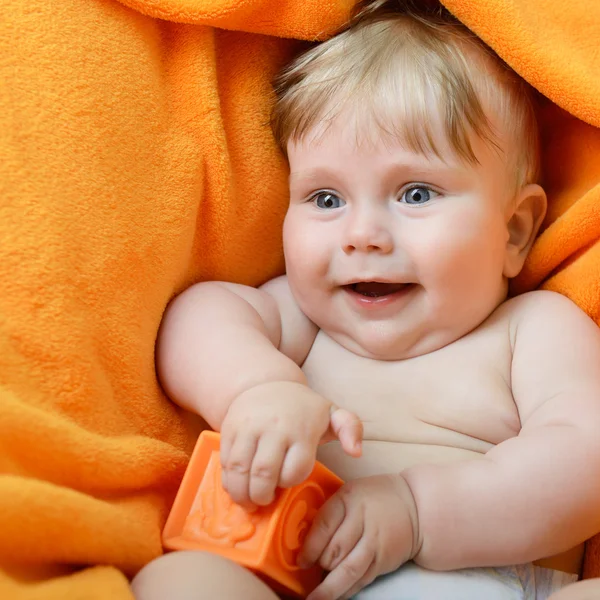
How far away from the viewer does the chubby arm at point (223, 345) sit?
107 centimetres

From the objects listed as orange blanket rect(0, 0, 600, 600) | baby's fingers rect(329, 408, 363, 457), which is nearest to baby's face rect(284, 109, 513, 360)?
orange blanket rect(0, 0, 600, 600)

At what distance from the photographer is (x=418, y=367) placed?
1186 mm

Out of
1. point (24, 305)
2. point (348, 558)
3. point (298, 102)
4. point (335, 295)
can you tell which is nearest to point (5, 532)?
point (24, 305)

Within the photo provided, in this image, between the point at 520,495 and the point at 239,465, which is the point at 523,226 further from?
the point at 239,465

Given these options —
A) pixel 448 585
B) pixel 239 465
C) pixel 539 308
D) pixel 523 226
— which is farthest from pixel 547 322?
pixel 239 465

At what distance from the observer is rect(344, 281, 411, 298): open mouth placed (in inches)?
45.8

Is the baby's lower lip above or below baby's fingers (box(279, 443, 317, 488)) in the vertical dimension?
above

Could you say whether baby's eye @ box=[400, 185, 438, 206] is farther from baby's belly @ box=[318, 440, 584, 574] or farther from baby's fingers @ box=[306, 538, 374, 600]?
baby's fingers @ box=[306, 538, 374, 600]

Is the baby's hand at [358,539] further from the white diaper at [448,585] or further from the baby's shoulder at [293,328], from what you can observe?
the baby's shoulder at [293,328]

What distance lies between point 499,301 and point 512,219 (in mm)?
122

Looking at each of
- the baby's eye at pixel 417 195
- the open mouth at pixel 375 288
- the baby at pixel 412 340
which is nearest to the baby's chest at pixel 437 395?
the baby at pixel 412 340

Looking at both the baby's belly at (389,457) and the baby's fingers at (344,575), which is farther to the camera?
the baby's belly at (389,457)

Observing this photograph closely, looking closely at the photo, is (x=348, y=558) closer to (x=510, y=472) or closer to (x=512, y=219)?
(x=510, y=472)

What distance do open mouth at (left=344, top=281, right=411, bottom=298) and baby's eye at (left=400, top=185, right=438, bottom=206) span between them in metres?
0.11
